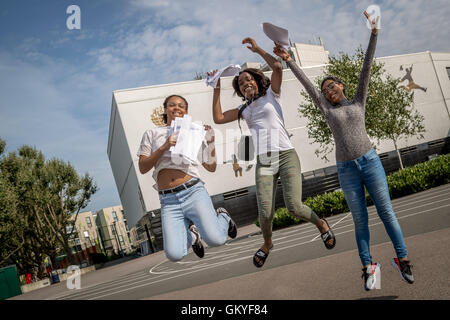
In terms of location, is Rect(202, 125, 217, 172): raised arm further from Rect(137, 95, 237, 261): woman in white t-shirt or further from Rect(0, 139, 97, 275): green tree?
Rect(0, 139, 97, 275): green tree

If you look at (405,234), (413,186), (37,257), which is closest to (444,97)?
(413,186)

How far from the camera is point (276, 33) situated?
9.84 feet

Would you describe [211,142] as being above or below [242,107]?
→ below

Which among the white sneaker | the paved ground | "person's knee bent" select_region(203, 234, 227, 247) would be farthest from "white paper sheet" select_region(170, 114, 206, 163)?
the paved ground

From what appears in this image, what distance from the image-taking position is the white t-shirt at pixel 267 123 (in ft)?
11.7

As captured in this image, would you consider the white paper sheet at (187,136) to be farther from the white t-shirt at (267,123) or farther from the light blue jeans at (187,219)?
the light blue jeans at (187,219)

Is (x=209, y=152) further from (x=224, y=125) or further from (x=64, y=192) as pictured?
(x=64, y=192)

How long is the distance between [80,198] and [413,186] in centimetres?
3303

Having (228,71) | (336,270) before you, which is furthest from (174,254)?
(336,270)

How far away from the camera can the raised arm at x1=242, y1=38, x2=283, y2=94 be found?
3.56 m

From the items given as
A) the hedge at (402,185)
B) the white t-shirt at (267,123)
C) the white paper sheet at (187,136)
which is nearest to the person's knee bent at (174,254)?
the white paper sheet at (187,136)

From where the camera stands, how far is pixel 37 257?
4369 centimetres

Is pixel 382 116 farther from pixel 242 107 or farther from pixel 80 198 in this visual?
pixel 80 198

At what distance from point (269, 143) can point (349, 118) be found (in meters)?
0.91
